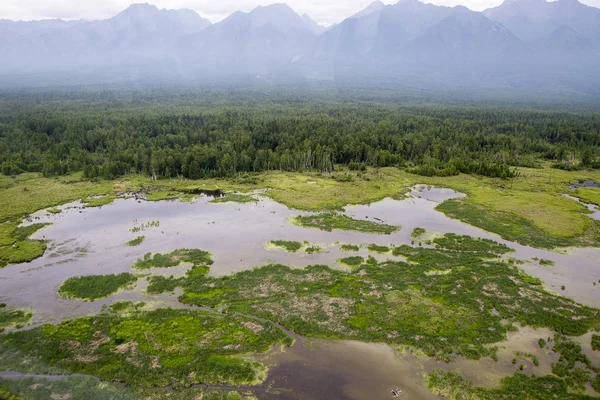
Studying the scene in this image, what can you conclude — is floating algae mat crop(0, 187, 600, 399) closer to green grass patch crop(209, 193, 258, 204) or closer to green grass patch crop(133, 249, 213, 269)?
green grass patch crop(133, 249, 213, 269)

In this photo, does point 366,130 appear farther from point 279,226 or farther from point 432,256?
point 432,256

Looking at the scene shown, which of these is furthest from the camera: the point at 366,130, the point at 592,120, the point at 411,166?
the point at 592,120

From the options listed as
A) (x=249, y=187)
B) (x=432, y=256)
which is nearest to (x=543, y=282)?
(x=432, y=256)

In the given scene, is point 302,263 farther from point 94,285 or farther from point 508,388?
point 508,388

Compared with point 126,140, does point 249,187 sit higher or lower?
lower

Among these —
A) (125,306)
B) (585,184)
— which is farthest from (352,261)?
(585,184)

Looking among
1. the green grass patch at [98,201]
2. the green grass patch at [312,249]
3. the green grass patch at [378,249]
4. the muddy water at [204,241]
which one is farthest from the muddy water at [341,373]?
the green grass patch at [98,201]

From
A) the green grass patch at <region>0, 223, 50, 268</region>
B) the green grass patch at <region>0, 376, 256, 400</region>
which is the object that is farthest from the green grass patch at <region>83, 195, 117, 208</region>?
the green grass patch at <region>0, 376, 256, 400</region>
